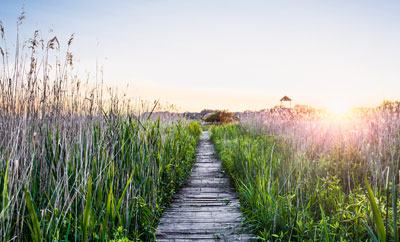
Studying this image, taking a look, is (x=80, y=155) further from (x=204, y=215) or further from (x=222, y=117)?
(x=222, y=117)

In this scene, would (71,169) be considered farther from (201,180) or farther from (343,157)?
(343,157)

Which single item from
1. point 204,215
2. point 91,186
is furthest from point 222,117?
point 91,186

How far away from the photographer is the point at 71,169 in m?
2.78

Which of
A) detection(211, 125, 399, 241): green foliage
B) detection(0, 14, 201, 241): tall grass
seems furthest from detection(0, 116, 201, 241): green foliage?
detection(211, 125, 399, 241): green foliage

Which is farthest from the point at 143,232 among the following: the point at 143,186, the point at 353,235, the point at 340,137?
the point at 340,137

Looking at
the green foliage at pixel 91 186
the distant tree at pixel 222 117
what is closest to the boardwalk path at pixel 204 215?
the green foliage at pixel 91 186

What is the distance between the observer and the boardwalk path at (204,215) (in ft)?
10.3

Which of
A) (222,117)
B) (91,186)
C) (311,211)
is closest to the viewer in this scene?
(91,186)

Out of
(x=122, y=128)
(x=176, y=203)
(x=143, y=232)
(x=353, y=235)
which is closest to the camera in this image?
(x=353, y=235)

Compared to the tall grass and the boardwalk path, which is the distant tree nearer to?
the boardwalk path

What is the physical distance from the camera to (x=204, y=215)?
372cm

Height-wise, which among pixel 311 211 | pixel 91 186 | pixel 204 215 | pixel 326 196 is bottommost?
pixel 204 215

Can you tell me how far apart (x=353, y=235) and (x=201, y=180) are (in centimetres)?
329

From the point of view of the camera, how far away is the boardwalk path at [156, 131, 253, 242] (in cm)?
313
